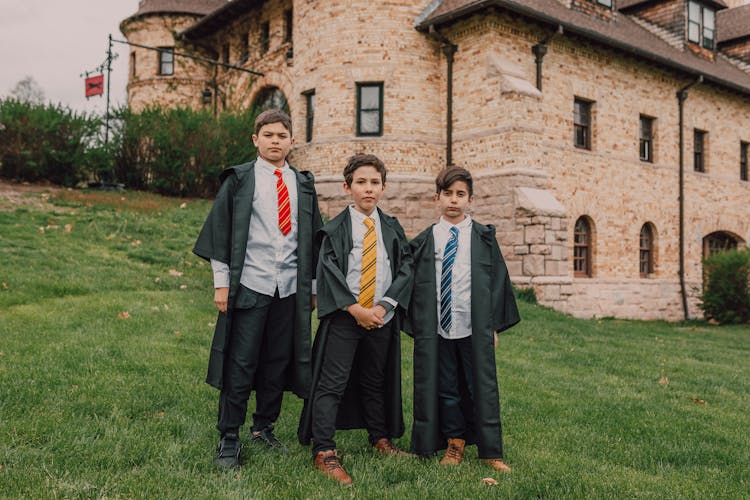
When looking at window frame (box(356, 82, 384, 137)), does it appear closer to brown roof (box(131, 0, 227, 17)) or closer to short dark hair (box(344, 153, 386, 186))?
short dark hair (box(344, 153, 386, 186))

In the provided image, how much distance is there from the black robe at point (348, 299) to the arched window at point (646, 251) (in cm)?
1601

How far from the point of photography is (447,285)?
4012 millimetres

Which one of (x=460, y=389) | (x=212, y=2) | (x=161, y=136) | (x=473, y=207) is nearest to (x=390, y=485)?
(x=460, y=389)

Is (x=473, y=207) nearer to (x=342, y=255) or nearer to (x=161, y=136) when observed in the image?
(x=161, y=136)

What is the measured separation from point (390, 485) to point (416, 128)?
12.8m

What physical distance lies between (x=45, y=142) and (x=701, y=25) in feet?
68.5

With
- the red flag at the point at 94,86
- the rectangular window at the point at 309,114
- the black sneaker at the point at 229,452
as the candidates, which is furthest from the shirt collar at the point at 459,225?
the red flag at the point at 94,86

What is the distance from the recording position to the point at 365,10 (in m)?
15.5

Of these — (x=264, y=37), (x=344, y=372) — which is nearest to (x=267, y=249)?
(x=344, y=372)

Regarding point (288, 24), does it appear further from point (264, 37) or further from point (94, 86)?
point (94, 86)

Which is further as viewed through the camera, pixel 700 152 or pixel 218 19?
pixel 218 19

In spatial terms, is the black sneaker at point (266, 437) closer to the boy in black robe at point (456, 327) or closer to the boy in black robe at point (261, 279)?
the boy in black robe at point (261, 279)

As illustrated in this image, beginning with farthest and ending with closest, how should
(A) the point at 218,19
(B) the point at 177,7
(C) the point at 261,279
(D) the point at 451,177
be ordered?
(B) the point at 177,7 < (A) the point at 218,19 < (D) the point at 451,177 < (C) the point at 261,279

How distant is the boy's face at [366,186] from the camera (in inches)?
153
